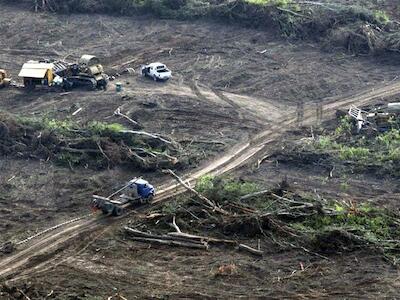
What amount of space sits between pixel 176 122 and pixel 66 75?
7.77m

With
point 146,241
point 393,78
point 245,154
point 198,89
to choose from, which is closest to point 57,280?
point 146,241

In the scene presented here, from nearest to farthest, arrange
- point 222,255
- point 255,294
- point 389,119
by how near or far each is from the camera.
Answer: point 255,294 → point 222,255 → point 389,119

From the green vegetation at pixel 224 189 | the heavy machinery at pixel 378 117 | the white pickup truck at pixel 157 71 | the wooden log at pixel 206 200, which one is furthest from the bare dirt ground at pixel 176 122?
the heavy machinery at pixel 378 117

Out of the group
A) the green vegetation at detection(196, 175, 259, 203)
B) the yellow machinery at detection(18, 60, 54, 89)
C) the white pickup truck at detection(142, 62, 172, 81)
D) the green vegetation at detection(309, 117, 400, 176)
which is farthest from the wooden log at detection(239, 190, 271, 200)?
the yellow machinery at detection(18, 60, 54, 89)

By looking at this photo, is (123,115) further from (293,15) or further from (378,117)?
(293,15)

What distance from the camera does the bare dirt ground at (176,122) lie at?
30.7 m

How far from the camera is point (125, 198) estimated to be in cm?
3591

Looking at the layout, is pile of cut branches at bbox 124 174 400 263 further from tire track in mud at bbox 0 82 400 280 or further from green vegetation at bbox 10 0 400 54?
green vegetation at bbox 10 0 400 54

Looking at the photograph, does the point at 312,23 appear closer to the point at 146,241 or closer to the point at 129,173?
the point at 129,173

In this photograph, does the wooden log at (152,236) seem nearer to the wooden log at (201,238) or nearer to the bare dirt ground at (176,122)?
the wooden log at (201,238)

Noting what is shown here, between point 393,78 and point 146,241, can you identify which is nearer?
point 146,241

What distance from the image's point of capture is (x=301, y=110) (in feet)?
151

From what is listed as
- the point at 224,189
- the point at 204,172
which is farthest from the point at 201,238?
the point at 204,172

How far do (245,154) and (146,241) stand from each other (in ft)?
30.9
